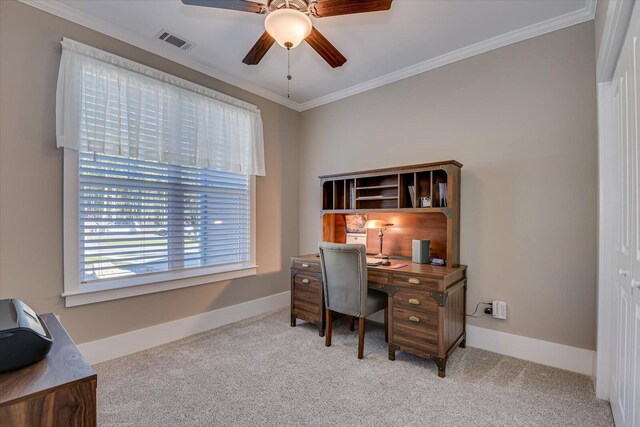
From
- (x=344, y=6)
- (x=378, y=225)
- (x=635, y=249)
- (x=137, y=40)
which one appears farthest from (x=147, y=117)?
(x=635, y=249)

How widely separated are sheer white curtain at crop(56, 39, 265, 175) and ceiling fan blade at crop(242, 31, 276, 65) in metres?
1.03

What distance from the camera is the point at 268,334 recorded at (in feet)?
10.1

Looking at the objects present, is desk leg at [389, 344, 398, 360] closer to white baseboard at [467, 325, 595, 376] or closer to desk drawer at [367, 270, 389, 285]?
desk drawer at [367, 270, 389, 285]

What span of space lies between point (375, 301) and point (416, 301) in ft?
1.39

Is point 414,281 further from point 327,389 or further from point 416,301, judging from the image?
point 327,389

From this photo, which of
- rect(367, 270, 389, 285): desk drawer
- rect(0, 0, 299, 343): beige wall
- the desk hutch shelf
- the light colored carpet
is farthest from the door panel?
rect(0, 0, 299, 343): beige wall

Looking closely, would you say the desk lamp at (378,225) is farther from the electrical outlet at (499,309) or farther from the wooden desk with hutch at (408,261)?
the electrical outlet at (499,309)

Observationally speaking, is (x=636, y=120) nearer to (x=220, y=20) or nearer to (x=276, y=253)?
(x=220, y=20)

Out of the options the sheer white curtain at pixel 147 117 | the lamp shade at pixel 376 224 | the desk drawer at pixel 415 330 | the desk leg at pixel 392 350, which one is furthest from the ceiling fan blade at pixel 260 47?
the desk leg at pixel 392 350

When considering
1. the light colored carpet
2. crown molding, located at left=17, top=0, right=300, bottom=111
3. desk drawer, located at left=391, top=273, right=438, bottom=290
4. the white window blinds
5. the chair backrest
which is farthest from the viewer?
the chair backrest

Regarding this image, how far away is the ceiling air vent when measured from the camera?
266cm

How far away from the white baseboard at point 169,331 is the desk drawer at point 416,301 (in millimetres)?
1827

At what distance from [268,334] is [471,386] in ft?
6.01

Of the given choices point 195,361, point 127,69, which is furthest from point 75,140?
point 195,361
